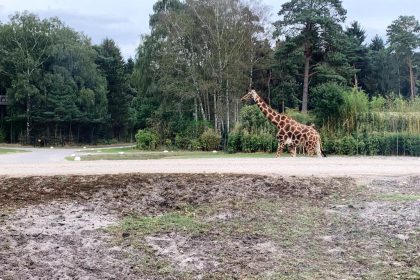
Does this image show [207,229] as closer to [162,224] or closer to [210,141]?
[162,224]

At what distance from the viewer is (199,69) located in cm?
2931

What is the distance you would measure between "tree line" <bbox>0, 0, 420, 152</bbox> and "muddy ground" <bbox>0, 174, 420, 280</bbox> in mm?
12521

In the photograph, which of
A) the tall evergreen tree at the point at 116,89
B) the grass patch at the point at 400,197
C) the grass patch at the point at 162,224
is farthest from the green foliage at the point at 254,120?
the tall evergreen tree at the point at 116,89

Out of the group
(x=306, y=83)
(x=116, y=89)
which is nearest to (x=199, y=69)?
(x=306, y=83)

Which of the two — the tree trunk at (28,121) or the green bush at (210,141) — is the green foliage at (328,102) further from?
the tree trunk at (28,121)

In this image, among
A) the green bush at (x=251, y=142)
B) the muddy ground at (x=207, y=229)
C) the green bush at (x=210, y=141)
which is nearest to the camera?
the muddy ground at (x=207, y=229)

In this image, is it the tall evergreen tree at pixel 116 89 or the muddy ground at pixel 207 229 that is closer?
the muddy ground at pixel 207 229

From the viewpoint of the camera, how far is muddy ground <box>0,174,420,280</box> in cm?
467

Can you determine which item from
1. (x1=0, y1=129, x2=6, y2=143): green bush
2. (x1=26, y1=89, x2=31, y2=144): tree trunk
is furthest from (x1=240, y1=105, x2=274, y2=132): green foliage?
(x1=0, y1=129, x2=6, y2=143): green bush

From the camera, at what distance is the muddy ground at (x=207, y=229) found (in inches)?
184

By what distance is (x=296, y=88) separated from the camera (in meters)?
32.7

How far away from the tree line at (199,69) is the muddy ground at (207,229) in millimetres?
12521

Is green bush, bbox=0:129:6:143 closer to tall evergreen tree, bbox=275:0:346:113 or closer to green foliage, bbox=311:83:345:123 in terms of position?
tall evergreen tree, bbox=275:0:346:113

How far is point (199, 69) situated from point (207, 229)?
2401cm
